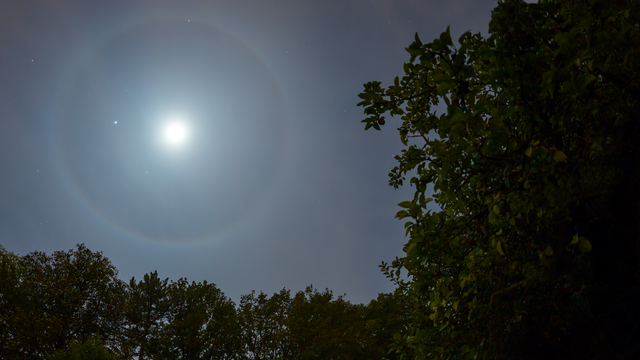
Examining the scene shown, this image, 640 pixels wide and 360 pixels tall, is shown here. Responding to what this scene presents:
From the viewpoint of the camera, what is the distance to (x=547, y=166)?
2.29 metres

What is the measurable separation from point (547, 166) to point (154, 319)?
3919 cm

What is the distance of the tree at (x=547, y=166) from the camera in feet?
6.93

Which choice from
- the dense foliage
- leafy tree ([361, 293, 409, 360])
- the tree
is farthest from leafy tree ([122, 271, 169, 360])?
the tree

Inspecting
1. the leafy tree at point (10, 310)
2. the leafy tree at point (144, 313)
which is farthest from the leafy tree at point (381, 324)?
the leafy tree at point (10, 310)

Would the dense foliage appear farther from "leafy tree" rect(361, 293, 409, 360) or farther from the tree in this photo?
the tree

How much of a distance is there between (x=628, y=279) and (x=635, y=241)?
30 cm

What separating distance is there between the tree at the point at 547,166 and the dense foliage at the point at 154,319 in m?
28.3

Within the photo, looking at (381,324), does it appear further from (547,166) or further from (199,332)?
(547,166)

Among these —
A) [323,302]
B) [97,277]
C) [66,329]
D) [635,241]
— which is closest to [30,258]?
[97,277]

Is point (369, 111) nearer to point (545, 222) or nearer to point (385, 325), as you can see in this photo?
point (545, 222)

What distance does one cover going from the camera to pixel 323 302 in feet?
122

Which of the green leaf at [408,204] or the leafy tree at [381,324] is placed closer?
the green leaf at [408,204]

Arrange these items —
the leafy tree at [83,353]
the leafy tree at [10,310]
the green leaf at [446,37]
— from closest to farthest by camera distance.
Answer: the green leaf at [446,37] < the leafy tree at [83,353] < the leafy tree at [10,310]

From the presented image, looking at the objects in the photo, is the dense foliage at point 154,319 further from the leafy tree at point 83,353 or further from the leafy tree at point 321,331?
the leafy tree at point 83,353
